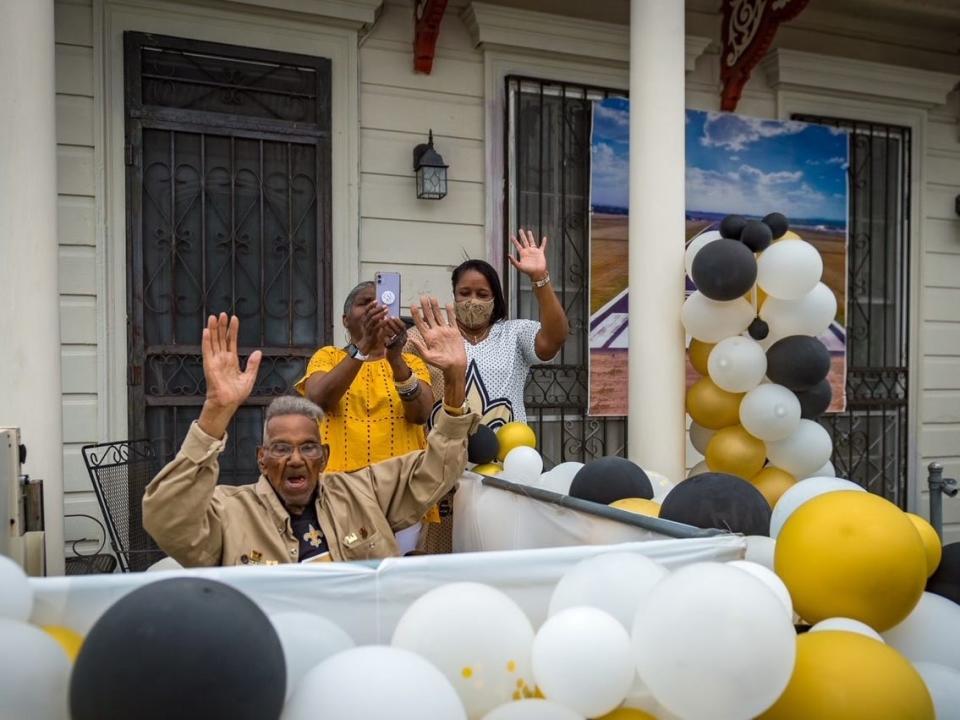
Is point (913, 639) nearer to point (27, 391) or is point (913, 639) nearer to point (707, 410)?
point (707, 410)

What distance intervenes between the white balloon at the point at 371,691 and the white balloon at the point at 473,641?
0.14 metres

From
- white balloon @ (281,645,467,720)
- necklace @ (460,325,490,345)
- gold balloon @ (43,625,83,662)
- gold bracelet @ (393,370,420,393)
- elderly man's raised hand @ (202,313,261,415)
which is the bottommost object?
white balloon @ (281,645,467,720)

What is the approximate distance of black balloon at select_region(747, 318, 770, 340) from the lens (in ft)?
11.5

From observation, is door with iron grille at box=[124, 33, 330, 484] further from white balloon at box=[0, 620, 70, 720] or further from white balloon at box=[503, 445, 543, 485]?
white balloon at box=[0, 620, 70, 720]

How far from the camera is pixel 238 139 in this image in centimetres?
434

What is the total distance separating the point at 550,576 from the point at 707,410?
2.22 metres

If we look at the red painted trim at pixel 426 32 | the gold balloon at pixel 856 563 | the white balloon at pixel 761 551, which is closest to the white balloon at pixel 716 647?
the gold balloon at pixel 856 563

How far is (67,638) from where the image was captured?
4.04 ft

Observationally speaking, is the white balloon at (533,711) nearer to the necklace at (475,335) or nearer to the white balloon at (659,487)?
the white balloon at (659,487)

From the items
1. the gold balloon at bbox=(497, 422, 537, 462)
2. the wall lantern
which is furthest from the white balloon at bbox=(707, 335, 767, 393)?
the wall lantern

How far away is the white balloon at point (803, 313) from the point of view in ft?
11.3

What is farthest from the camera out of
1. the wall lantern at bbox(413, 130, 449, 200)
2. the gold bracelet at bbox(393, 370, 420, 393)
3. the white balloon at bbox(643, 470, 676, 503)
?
the wall lantern at bbox(413, 130, 449, 200)

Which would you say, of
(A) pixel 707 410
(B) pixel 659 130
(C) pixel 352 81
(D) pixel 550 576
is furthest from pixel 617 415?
(D) pixel 550 576

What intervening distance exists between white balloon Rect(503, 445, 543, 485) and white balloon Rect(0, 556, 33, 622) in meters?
1.85
